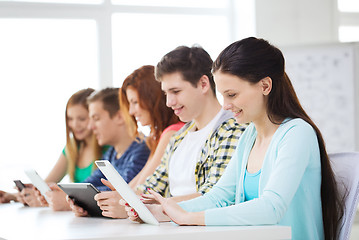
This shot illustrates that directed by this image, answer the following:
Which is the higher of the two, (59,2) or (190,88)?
(59,2)

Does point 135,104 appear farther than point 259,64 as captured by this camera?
Yes

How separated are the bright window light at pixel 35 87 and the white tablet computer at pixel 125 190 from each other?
340 cm

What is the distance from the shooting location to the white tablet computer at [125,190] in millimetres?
1556

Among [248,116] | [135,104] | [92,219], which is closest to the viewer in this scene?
[248,116]

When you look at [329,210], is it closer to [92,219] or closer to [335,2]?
[92,219]

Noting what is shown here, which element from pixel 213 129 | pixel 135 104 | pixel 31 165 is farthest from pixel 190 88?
pixel 31 165

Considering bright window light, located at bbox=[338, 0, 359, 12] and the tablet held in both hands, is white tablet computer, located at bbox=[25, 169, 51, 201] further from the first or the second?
bright window light, located at bbox=[338, 0, 359, 12]

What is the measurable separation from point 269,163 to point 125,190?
A: 1.40 feet

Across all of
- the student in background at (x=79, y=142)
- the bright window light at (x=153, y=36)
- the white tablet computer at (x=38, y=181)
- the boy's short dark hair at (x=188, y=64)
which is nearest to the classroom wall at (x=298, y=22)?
the bright window light at (x=153, y=36)

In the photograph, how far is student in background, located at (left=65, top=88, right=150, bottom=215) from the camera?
3.04 metres

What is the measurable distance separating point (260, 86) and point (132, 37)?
3637mm

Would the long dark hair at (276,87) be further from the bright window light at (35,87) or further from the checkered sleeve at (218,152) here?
the bright window light at (35,87)

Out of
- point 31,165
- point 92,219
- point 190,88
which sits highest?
point 190,88

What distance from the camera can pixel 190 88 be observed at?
2273mm
